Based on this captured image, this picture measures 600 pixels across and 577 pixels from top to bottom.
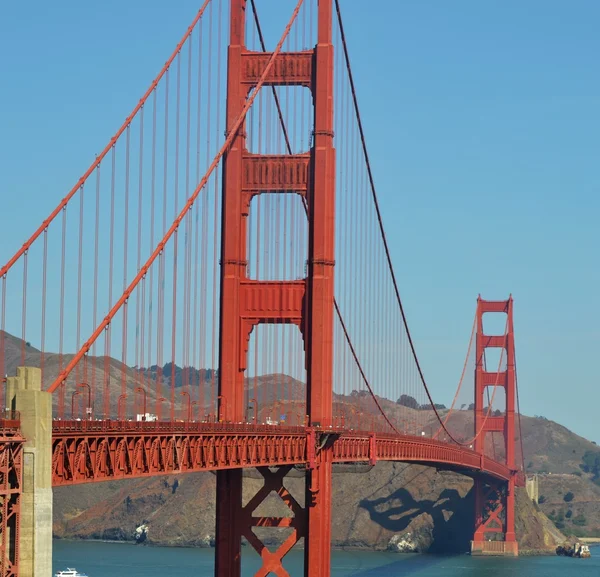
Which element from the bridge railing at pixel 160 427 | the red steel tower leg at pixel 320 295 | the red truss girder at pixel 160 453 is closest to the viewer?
the red truss girder at pixel 160 453

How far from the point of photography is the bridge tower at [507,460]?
139750 millimetres

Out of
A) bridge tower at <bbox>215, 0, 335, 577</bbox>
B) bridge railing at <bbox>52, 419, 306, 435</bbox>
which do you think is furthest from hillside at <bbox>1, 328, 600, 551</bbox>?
bridge railing at <bbox>52, 419, 306, 435</bbox>

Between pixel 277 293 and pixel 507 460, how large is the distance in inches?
3451

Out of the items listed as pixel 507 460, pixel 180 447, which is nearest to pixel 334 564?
pixel 507 460

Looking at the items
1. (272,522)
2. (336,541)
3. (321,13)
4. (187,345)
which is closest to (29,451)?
(187,345)

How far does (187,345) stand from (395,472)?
106742 mm

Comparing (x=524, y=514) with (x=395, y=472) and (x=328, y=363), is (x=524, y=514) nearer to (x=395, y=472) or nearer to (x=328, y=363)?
(x=395, y=472)

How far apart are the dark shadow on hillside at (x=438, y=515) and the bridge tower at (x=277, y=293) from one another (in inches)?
3421

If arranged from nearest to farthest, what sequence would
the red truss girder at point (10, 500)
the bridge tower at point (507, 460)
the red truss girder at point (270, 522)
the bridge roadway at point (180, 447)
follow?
1. the red truss girder at point (10, 500)
2. the bridge roadway at point (180, 447)
3. the red truss girder at point (270, 522)
4. the bridge tower at point (507, 460)

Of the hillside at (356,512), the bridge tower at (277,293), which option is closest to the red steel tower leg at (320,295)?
the bridge tower at (277,293)

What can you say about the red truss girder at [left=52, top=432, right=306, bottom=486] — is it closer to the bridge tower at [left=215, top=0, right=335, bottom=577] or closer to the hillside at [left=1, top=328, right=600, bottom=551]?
the bridge tower at [left=215, top=0, right=335, bottom=577]

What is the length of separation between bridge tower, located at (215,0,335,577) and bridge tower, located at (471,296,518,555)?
79.2 m

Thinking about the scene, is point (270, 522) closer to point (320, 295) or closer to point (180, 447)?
point (320, 295)

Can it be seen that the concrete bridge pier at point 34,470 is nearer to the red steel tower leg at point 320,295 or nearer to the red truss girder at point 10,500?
the red truss girder at point 10,500
